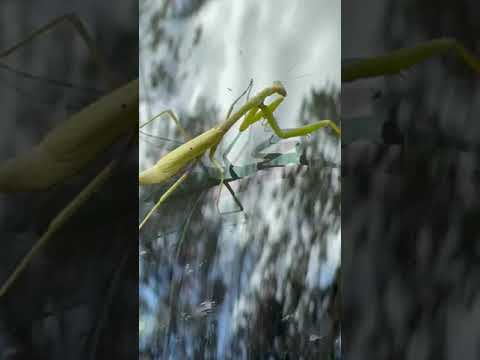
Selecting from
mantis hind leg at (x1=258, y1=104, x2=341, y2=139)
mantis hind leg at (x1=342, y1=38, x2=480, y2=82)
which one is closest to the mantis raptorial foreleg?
mantis hind leg at (x1=258, y1=104, x2=341, y2=139)

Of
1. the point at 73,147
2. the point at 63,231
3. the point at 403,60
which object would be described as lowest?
the point at 63,231

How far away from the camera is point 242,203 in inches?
45.7

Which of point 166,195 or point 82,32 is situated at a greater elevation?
point 82,32

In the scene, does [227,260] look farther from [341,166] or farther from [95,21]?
[95,21]

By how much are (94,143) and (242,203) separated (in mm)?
246

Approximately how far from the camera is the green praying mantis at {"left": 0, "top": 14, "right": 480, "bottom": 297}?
1152 millimetres

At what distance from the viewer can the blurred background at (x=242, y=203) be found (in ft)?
3.76

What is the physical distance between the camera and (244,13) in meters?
1.15

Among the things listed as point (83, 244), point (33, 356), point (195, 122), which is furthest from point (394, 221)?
point (33, 356)

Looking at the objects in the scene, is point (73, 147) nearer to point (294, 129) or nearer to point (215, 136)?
point (215, 136)

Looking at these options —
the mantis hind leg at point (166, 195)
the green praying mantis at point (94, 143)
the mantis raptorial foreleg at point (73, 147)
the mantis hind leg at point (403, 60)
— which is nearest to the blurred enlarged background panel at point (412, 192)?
the mantis hind leg at point (403, 60)

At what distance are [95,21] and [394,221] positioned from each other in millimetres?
567

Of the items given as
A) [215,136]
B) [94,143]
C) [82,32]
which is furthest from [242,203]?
[82,32]

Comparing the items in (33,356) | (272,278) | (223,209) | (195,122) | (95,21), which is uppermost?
(95,21)
